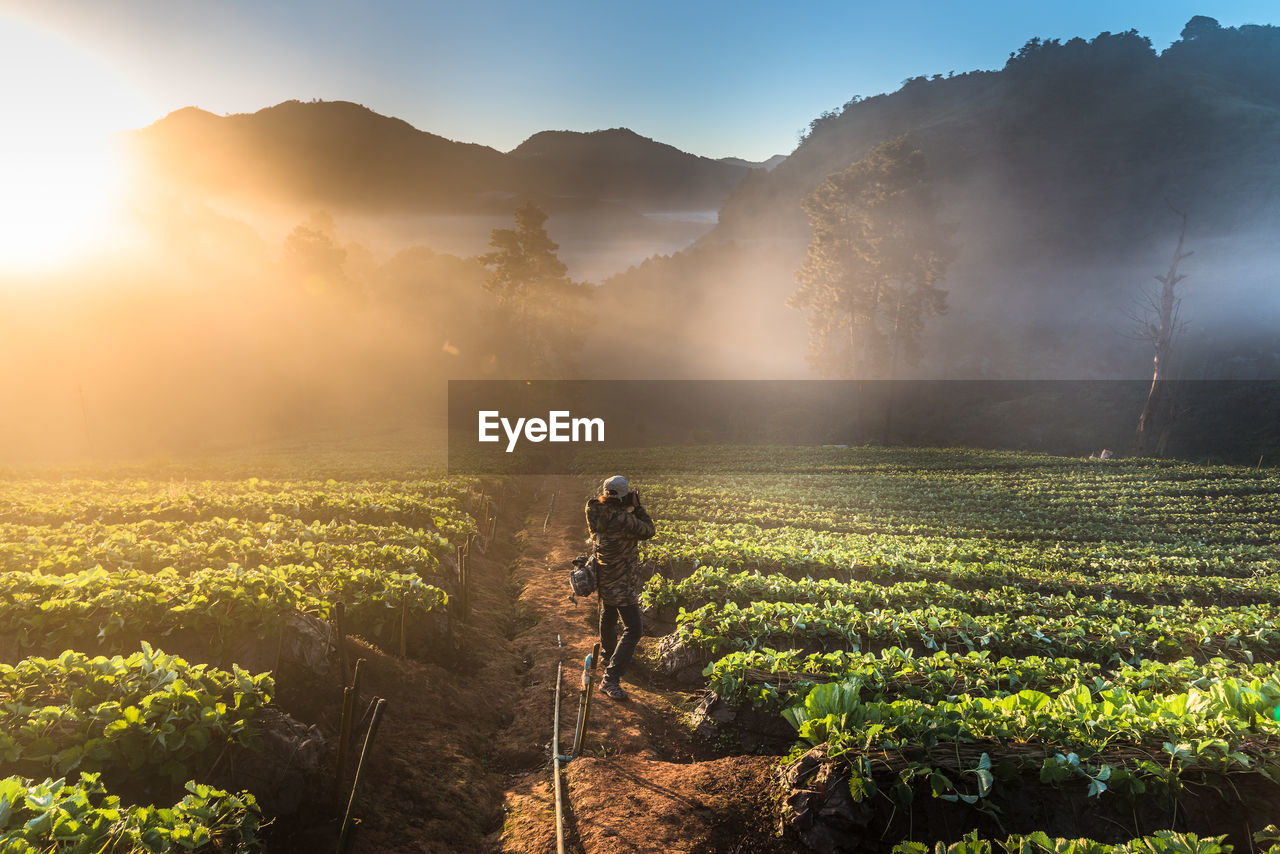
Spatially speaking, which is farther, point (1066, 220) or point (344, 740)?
point (1066, 220)

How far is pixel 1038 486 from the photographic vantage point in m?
26.6

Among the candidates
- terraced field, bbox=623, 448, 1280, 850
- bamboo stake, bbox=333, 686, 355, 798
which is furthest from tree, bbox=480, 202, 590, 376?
bamboo stake, bbox=333, 686, 355, 798

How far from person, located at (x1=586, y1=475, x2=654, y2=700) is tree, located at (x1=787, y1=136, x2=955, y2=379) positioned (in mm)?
44113

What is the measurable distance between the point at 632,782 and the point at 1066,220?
305 feet

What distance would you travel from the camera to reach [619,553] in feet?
27.1

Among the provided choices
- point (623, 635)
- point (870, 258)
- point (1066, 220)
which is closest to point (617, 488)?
point (623, 635)

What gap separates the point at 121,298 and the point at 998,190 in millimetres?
113509

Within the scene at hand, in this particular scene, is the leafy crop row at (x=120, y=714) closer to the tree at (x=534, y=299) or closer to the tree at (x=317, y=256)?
the tree at (x=534, y=299)

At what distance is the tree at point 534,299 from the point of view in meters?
62.5

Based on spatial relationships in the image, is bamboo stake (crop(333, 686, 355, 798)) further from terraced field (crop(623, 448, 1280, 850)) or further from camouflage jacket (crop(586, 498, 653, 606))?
terraced field (crop(623, 448, 1280, 850))

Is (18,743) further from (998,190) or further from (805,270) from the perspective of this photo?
(998,190)

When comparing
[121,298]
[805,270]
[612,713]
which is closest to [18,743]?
[612,713]

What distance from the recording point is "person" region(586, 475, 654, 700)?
26.8 feet

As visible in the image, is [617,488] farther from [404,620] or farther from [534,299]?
[534,299]
